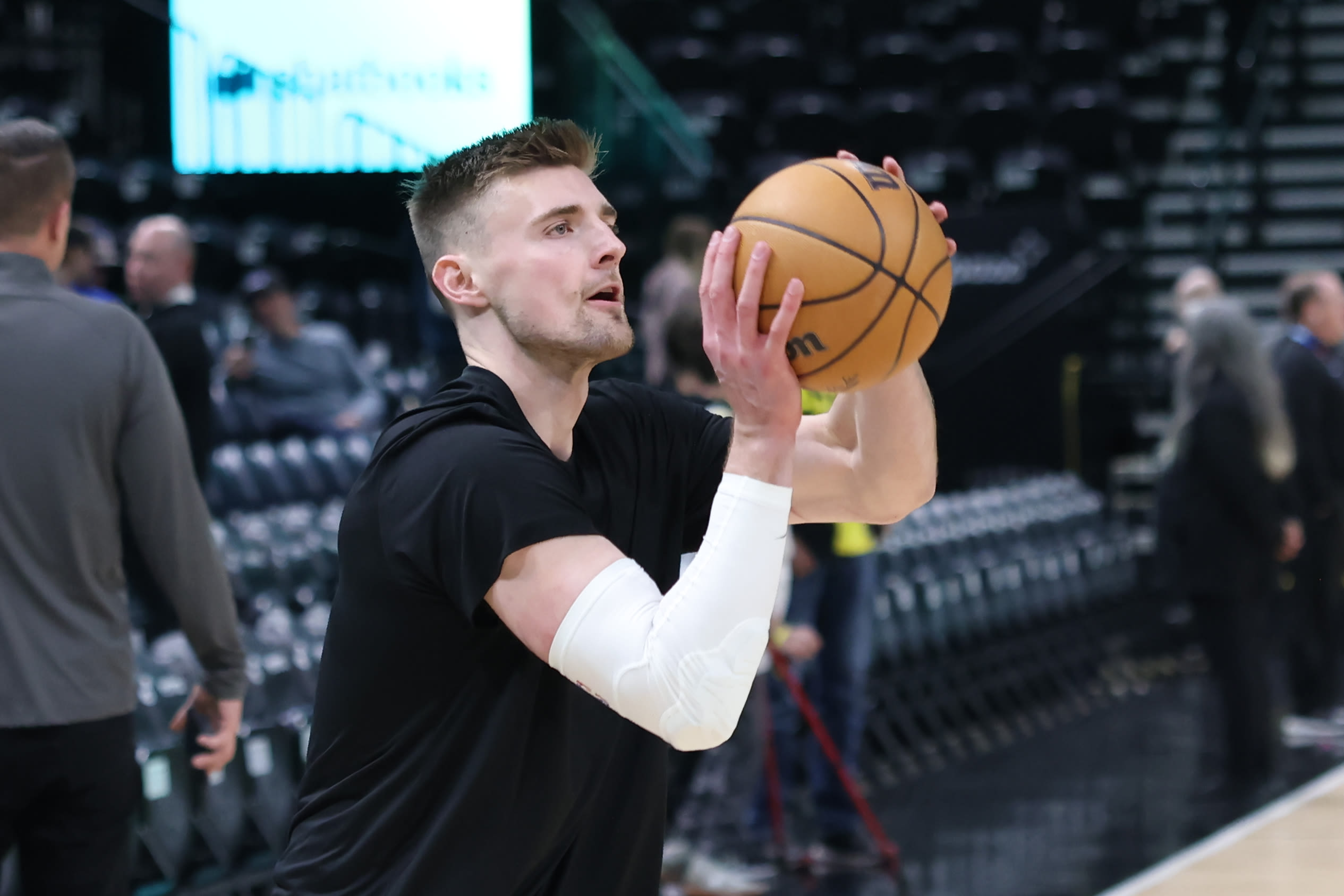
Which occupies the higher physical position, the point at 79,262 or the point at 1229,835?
the point at 79,262

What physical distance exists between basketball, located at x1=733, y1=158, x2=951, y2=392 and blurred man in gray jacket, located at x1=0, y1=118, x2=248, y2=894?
1493mm

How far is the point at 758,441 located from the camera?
175 cm

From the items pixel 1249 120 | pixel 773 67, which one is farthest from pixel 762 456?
pixel 1249 120

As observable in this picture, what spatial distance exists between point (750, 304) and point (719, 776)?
179 inches

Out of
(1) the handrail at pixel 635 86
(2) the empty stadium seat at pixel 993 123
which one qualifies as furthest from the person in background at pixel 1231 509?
(2) the empty stadium seat at pixel 993 123

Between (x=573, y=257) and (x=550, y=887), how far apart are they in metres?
0.76

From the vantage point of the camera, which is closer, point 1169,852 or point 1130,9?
point 1169,852

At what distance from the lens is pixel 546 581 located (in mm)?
1689

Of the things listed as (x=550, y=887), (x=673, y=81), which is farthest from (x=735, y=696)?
(x=673, y=81)

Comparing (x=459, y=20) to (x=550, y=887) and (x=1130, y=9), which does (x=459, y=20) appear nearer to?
(x=1130, y=9)

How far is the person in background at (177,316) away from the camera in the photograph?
545 centimetres

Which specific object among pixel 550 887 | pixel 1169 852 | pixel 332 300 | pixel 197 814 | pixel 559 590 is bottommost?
pixel 1169 852

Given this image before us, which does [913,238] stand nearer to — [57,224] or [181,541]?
[181,541]

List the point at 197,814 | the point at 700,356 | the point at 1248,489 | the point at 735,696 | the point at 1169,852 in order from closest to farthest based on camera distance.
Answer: the point at 735,696
the point at 197,814
the point at 700,356
the point at 1169,852
the point at 1248,489
